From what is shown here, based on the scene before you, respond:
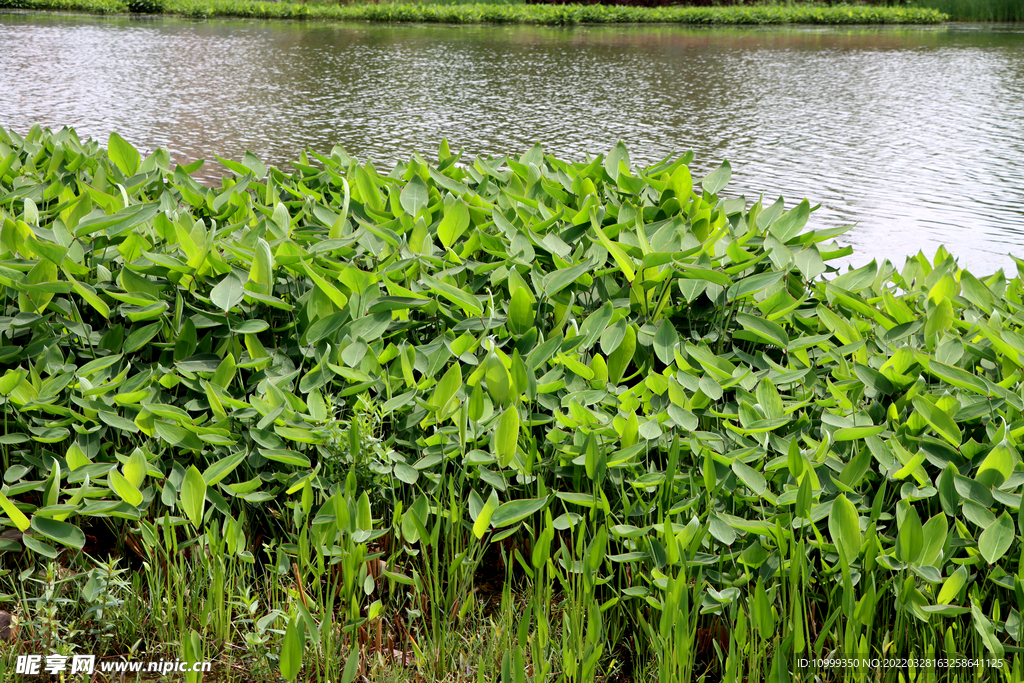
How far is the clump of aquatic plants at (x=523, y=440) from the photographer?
4.44 feet

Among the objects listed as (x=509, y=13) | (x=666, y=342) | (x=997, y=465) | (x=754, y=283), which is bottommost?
(x=997, y=465)

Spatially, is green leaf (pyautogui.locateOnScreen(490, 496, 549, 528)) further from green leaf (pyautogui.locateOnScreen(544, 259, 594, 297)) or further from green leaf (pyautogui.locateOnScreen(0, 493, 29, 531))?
green leaf (pyautogui.locateOnScreen(0, 493, 29, 531))

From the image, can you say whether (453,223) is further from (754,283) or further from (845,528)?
(845,528)

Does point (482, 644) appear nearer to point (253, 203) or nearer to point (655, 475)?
point (655, 475)

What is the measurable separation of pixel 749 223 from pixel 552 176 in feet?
2.17

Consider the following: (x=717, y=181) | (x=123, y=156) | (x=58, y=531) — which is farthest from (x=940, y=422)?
(x=123, y=156)

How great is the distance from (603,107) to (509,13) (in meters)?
11.8

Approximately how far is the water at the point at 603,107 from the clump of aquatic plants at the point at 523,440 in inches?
95.9

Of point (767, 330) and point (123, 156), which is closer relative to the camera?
point (767, 330)

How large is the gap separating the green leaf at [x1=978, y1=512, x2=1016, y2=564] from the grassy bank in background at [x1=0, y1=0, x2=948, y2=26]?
17.9 meters

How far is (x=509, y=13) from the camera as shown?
18281 mm

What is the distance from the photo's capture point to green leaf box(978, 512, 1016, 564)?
4.24 feet

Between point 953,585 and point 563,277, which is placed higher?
point 563,277

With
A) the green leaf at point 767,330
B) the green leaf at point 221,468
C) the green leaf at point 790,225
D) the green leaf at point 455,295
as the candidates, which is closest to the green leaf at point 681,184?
the green leaf at point 790,225
